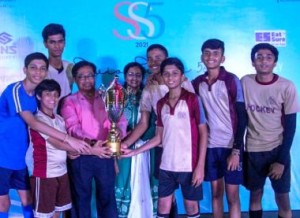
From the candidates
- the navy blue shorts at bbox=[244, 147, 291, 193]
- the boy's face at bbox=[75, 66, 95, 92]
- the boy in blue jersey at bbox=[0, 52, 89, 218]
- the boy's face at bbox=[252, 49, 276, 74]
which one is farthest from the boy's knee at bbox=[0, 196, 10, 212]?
the boy's face at bbox=[252, 49, 276, 74]

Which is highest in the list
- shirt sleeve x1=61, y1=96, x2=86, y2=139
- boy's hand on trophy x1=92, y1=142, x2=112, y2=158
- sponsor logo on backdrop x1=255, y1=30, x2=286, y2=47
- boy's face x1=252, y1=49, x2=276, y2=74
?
sponsor logo on backdrop x1=255, y1=30, x2=286, y2=47

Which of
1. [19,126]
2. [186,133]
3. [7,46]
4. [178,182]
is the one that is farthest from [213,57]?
[7,46]

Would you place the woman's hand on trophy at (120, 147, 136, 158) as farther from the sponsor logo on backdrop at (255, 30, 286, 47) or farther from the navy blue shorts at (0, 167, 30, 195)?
the sponsor logo on backdrop at (255, 30, 286, 47)

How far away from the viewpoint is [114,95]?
7.89 ft

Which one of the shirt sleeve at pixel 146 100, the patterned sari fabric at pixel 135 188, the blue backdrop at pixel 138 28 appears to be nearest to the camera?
the shirt sleeve at pixel 146 100

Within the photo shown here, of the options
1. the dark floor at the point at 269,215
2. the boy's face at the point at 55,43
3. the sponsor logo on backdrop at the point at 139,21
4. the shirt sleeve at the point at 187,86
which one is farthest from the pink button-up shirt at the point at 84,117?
the dark floor at the point at 269,215

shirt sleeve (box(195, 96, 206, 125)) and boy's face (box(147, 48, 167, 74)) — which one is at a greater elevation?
boy's face (box(147, 48, 167, 74))

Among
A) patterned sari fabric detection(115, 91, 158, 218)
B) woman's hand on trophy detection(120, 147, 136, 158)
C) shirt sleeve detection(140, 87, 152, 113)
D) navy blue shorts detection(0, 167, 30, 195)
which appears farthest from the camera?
patterned sari fabric detection(115, 91, 158, 218)

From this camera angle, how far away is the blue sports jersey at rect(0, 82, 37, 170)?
2377 mm

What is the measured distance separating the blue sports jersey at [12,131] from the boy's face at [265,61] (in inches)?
54.3

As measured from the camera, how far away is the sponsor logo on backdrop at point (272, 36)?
3.21 metres

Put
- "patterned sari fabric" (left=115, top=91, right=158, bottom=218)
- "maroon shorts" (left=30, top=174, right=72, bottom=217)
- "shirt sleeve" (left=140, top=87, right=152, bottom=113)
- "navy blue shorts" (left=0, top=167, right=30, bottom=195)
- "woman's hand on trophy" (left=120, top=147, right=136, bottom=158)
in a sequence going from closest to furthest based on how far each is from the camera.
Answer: "maroon shorts" (left=30, top=174, right=72, bottom=217) < "navy blue shorts" (left=0, top=167, right=30, bottom=195) < "woman's hand on trophy" (left=120, top=147, right=136, bottom=158) < "shirt sleeve" (left=140, top=87, right=152, bottom=113) < "patterned sari fabric" (left=115, top=91, right=158, bottom=218)

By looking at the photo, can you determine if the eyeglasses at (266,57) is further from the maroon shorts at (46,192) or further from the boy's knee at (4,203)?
the boy's knee at (4,203)

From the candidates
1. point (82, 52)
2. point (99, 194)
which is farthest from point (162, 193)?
point (82, 52)
